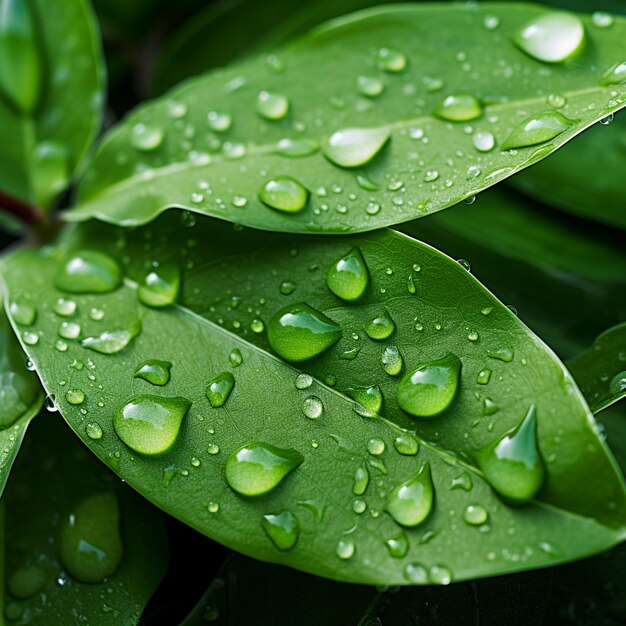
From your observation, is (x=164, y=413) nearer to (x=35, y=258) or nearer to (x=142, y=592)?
(x=142, y=592)

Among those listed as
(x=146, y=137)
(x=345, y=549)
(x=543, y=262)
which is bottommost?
(x=543, y=262)

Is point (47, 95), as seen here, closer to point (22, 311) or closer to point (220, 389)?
point (22, 311)

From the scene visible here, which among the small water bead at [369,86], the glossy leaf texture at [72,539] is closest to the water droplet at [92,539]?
the glossy leaf texture at [72,539]

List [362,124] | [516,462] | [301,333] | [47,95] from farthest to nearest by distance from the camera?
[47,95] < [362,124] < [301,333] < [516,462]

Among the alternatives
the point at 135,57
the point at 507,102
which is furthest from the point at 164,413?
the point at 135,57

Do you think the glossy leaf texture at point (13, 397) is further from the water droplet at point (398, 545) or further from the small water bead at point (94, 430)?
the water droplet at point (398, 545)

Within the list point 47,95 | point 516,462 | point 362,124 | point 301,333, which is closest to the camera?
point 516,462

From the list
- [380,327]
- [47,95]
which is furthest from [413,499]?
[47,95]

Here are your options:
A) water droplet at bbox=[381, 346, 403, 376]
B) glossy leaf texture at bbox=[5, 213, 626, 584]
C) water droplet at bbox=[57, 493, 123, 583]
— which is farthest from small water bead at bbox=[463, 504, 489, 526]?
water droplet at bbox=[57, 493, 123, 583]
